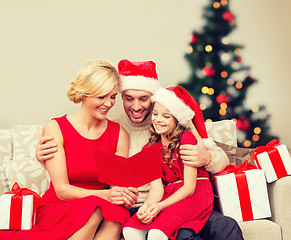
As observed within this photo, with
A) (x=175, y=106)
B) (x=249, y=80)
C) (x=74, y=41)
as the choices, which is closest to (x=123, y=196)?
(x=175, y=106)

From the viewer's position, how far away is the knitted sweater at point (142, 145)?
202cm

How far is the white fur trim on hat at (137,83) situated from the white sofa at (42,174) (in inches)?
23.8

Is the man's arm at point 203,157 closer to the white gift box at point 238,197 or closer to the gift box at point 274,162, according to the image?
the white gift box at point 238,197

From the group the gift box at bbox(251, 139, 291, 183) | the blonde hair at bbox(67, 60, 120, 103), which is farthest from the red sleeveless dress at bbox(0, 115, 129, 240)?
the gift box at bbox(251, 139, 291, 183)

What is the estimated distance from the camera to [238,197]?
194 cm

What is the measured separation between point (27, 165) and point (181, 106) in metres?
1.08

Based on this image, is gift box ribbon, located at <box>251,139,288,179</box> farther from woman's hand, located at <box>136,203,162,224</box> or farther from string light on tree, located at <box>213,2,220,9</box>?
string light on tree, located at <box>213,2,220,9</box>

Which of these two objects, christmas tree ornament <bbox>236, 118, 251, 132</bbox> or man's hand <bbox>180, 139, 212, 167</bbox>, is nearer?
man's hand <bbox>180, 139, 212, 167</bbox>

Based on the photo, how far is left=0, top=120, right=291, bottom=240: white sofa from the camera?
1902mm

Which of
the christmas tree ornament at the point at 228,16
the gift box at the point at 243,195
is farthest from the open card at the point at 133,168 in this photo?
the christmas tree ornament at the point at 228,16

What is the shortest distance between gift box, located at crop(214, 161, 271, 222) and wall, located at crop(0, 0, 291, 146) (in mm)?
1202

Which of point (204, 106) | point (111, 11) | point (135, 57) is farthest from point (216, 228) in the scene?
point (111, 11)

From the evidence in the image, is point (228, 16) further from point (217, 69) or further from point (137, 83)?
point (137, 83)

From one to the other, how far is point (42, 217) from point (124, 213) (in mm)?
412
